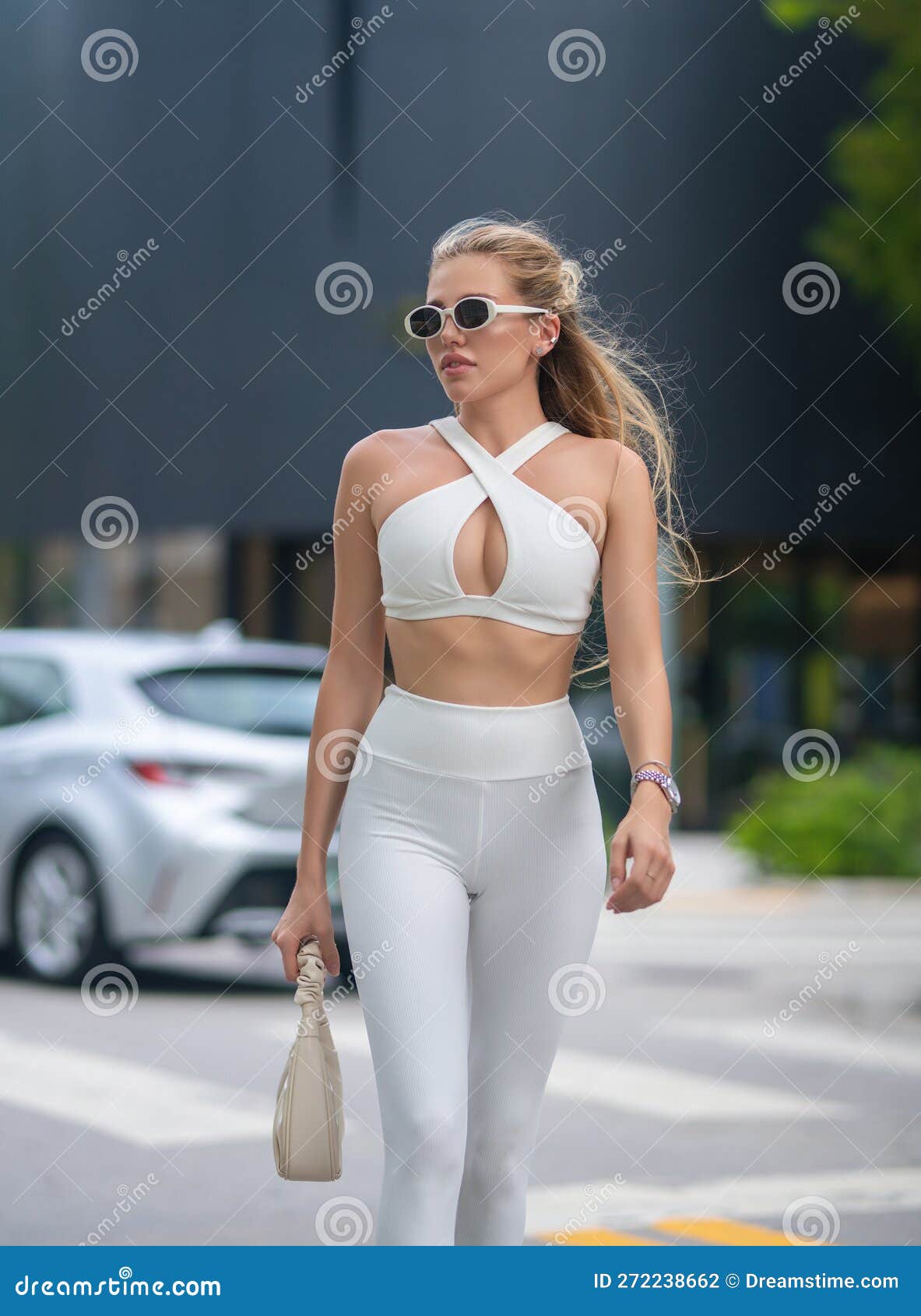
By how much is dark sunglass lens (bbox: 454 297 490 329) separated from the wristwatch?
80 centimetres

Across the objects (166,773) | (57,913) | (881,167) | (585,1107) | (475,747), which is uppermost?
(881,167)

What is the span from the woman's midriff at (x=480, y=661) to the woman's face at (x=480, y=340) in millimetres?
425

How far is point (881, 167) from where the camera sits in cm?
1664

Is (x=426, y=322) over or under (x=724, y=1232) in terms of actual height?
over

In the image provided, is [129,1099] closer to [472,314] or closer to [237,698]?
[237,698]

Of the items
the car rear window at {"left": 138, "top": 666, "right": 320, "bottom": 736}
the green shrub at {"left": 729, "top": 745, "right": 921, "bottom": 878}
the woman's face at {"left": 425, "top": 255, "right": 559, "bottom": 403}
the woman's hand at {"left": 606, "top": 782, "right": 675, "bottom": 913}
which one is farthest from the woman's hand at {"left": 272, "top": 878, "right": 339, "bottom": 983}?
the green shrub at {"left": 729, "top": 745, "right": 921, "bottom": 878}

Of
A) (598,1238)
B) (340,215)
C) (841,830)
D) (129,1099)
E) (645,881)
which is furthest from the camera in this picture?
(340,215)

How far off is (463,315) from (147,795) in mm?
5775

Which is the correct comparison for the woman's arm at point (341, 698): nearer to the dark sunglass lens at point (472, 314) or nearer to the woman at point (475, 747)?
the woman at point (475, 747)

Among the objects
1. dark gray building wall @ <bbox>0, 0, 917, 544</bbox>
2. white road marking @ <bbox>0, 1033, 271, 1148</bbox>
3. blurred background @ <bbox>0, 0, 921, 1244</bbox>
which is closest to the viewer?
white road marking @ <bbox>0, 1033, 271, 1148</bbox>

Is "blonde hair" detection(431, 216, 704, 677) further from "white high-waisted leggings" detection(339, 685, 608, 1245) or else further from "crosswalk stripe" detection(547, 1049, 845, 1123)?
"crosswalk stripe" detection(547, 1049, 845, 1123)

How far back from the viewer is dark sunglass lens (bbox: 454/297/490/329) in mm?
3143

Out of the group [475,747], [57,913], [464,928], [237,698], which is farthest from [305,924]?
[57,913]
